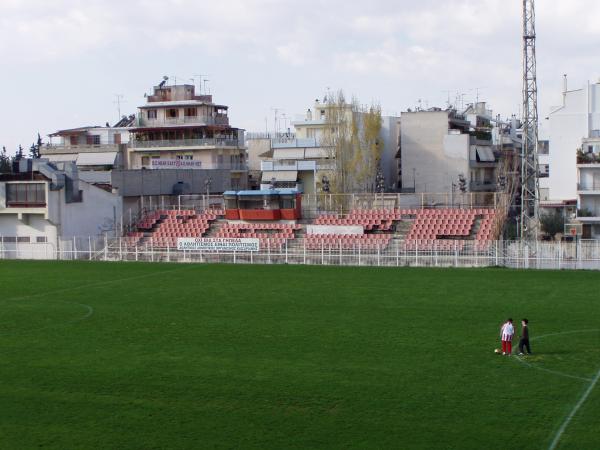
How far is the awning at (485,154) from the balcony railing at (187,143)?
77.7 ft

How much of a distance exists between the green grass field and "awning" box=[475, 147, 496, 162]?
146ft

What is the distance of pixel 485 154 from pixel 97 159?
3865cm

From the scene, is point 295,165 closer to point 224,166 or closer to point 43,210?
point 224,166

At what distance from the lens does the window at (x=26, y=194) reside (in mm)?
60062

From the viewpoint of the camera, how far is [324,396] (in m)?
23.0

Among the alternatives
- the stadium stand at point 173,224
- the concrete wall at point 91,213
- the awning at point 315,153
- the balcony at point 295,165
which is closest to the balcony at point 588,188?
the stadium stand at point 173,224

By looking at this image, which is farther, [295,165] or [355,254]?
[295,165]

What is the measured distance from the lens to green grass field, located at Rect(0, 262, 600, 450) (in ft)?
66.2

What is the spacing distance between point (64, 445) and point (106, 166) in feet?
244

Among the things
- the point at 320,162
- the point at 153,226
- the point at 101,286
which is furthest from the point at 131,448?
the point at 320,162

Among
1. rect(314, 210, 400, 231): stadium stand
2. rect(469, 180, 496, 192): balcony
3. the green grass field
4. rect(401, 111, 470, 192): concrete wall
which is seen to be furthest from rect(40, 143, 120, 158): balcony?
the green grass field

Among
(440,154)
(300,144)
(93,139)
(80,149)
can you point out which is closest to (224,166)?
(300,144)

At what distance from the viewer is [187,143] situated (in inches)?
3499

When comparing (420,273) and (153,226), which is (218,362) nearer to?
(420,273)
